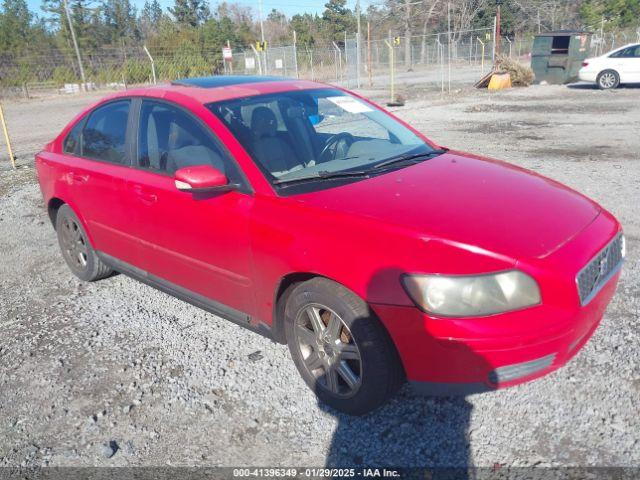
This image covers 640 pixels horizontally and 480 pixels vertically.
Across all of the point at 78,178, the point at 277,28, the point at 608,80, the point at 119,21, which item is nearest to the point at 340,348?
the point at 78,178

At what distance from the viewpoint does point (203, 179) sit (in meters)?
3.02

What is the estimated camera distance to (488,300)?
2.35 m

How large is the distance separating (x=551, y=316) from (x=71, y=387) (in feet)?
9.11

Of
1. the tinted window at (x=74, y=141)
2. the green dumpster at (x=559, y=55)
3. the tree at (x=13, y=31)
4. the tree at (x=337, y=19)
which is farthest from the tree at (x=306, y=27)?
the tinted window at (x=74, y=141)

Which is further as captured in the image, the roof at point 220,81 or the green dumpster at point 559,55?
the green dumpster at point 559,55

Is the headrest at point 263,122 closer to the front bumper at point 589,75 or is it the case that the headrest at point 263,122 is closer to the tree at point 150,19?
the front bumper at point 589,75

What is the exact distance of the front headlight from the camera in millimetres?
2350

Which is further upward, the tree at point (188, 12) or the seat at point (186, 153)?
the tree at point (188, 12)

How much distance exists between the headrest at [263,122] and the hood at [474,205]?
69 cm

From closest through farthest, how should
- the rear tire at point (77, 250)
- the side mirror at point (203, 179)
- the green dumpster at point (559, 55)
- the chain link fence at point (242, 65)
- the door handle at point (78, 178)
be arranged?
1. the side mirror at point (203, 179)
2. the door handle at point (78, 178)
3. the rear tire at point (77, 250)
4. the green dumpster at point (559, 55)
5. the chain link fence at point (242, 65)

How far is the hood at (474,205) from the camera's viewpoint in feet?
8.15

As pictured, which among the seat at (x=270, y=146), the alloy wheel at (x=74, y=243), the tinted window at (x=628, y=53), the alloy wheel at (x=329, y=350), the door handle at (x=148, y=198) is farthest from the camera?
the tinted window at (x=628, y=53)

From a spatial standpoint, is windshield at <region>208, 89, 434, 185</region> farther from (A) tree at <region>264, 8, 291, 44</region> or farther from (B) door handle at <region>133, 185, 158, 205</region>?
(A) tree at <region>264, 8, 291, 44</region>

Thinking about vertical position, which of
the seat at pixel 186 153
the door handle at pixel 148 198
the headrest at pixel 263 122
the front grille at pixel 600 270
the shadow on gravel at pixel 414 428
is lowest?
the shadow on gravel at pixel 414 428
